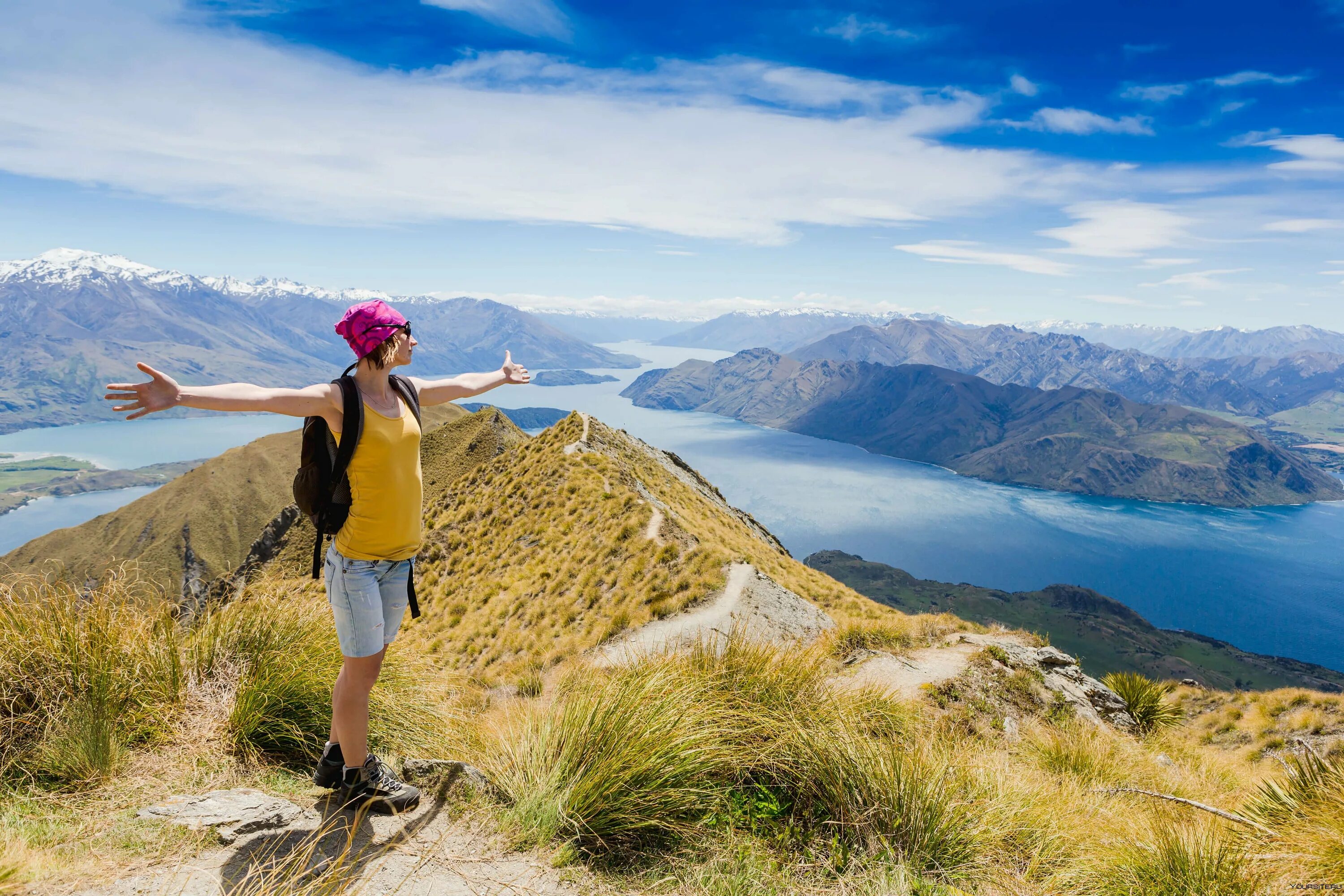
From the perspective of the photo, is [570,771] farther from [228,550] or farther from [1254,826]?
[228,550]

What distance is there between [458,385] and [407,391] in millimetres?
823

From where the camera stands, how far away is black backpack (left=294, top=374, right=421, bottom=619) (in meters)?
3.92

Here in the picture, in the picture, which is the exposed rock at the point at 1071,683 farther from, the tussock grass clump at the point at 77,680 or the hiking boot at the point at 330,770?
the tussock grass clump at the point at 77,680

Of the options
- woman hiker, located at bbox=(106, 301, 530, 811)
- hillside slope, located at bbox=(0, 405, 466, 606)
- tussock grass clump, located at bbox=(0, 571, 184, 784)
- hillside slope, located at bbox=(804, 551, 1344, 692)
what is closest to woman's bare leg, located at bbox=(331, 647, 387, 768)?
woman hiker, located at bbox=(106, 301, 530, 811)

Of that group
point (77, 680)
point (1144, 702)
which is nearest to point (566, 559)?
point (77, 680)

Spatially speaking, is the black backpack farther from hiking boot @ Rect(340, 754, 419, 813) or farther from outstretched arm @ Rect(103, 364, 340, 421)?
hiking boot @ Rect(340, 754, 419, 813)

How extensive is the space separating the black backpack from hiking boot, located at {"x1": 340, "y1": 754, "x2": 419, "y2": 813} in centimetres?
159

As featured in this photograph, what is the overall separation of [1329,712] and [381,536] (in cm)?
2369

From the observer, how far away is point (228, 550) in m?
107

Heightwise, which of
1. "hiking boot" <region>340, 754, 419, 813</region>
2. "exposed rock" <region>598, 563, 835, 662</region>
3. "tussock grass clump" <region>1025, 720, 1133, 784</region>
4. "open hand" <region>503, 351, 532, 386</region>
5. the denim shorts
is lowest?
"exposed rock" <region>598, 563, 835, 662</region>

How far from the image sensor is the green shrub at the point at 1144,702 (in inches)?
472

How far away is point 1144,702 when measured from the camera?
1215 centimetres

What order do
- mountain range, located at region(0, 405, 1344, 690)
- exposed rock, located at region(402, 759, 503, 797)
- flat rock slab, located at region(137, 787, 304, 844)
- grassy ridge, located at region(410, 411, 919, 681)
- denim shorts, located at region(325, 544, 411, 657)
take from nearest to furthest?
flat rock slab, located at region(137, 787, 304, 844) → denim shorts, located at region(325, 544, 411, 657) → exposed rock, located at region(402, 759, 503, 797) → grassy ridge, located at region(410, 411, 919, 681) → mountain range, located at region(0, 405, 1344, 690)

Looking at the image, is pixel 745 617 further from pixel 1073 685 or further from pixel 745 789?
pixel 745 789
